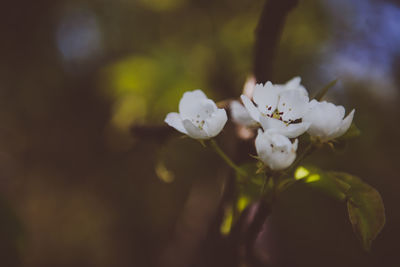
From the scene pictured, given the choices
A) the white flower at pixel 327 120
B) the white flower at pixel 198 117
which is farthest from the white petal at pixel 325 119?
the white flower at pixel 198 117

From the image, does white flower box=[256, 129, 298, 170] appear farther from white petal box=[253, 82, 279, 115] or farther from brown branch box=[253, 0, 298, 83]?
brown branch box=[253, 0, 298, 83]

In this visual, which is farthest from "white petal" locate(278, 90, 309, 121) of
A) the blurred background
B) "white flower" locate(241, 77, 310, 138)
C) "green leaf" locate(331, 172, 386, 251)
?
the blurred background

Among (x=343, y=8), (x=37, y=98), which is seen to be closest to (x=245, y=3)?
(x=343, y=8)

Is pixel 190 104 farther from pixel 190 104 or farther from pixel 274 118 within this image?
pixel 274 118

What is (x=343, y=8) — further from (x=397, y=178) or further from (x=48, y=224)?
(x=48, y=224)

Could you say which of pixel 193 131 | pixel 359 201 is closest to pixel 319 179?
pixel 359 201
